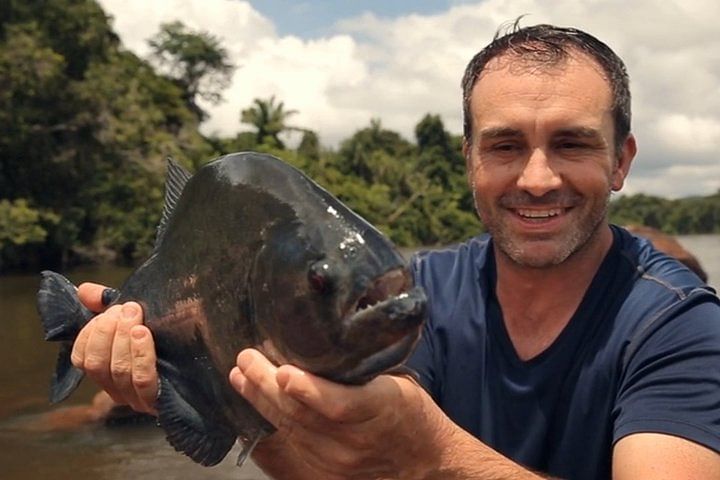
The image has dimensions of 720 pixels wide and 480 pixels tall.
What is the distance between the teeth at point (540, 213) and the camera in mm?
Result: 3045

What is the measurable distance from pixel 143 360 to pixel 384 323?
3.73 ft

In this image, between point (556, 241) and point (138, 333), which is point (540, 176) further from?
point (138, 333)

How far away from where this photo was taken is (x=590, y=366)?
9.59ft

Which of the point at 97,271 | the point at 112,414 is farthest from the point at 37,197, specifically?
the point at 112,414

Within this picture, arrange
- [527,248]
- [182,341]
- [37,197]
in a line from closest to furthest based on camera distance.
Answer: [182,341] < [527,248] < [37,197]

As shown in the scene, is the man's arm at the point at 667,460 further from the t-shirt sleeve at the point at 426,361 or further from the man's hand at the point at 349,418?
the t-shirt sleeve at the point at 426,361

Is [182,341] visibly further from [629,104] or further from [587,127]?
[629,104]

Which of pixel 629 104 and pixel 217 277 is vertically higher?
pixel 629 104

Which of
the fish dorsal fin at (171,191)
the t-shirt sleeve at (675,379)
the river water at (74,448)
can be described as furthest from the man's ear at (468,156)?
the river water at (74,448)

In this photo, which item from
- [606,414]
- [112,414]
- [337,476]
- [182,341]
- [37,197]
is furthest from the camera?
[37,197]

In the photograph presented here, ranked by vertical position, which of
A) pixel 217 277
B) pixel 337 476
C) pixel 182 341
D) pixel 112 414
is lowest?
pixel 112 414

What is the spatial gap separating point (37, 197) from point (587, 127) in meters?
30.9

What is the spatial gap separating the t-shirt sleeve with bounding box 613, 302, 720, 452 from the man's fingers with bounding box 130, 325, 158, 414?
Result: 1.34 meters

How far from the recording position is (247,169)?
7.64 feet
